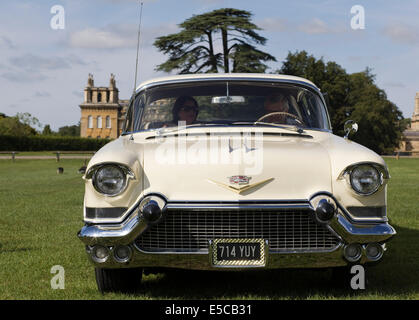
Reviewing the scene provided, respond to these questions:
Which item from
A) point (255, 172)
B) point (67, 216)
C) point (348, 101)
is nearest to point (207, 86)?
point (255, 172)

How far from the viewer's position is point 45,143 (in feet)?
246

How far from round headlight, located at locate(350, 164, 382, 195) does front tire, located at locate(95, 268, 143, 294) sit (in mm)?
1815

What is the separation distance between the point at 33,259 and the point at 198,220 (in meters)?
2.99

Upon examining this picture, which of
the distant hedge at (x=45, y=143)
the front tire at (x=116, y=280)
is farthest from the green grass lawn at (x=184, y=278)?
the distant hedge at (x=45, y=143)

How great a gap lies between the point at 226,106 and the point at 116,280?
190 cm

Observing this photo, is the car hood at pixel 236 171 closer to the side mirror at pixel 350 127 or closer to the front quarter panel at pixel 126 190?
the front quarter panel at pixel 126 190

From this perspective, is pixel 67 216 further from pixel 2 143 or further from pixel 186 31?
pixel 2 143

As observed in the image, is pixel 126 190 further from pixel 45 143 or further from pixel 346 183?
pixel 45 143

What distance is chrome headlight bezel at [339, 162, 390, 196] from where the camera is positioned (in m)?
4.28

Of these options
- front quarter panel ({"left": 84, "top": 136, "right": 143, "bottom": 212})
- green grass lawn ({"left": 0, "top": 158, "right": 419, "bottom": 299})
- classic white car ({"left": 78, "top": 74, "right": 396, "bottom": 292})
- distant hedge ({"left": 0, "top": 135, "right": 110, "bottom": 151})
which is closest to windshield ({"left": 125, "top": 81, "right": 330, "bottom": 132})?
classic white car ({"left": 78, "top": 74, "right": 396, "bottom": 292})

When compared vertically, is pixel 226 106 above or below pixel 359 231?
above

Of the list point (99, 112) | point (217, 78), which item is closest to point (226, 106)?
point (217, 78)

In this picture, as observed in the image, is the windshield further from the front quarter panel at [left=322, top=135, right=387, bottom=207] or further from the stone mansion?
the stone mansion

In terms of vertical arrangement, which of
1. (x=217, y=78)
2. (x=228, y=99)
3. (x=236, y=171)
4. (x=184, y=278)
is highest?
(x=217, y=78)
